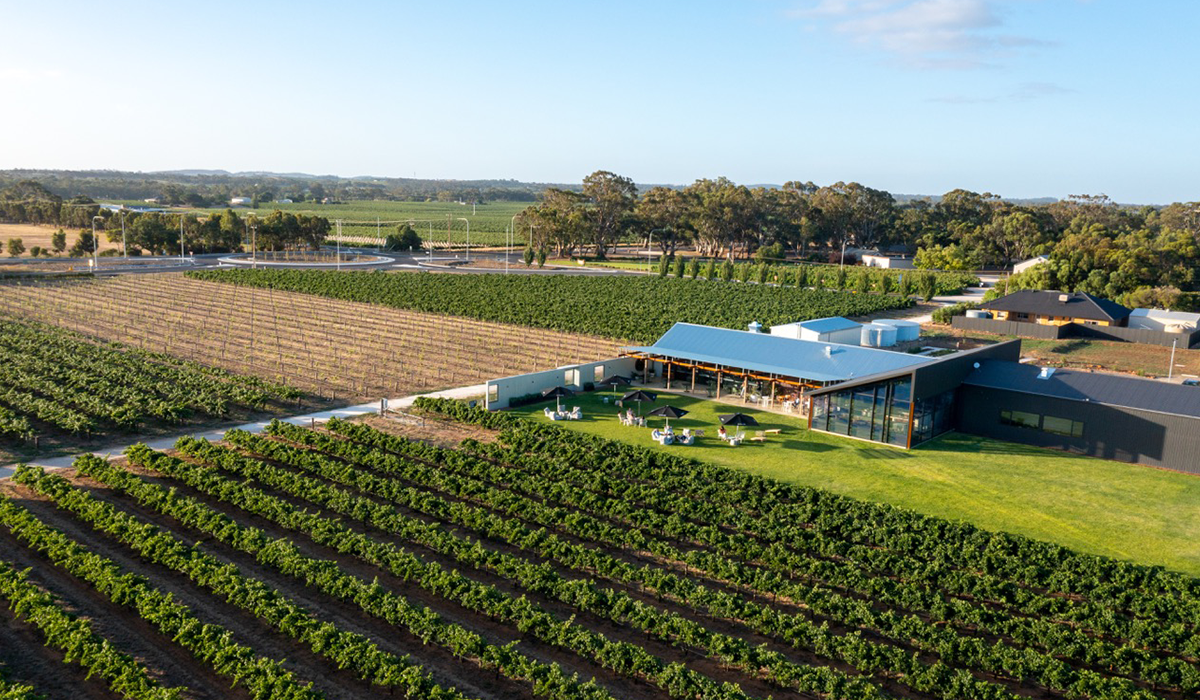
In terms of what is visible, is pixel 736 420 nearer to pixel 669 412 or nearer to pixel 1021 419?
pixel 669 412

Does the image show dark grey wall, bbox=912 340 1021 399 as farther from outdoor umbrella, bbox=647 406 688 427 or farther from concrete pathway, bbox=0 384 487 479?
concrete pathway, bbox=0 384 487 479

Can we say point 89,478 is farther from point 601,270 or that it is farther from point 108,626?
point 601,270

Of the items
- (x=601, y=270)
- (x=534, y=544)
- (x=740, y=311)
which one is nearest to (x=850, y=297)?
(x=740, y=311)

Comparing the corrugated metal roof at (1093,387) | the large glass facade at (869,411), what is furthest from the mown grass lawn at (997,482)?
the corrugated metal roof at (1093,387)

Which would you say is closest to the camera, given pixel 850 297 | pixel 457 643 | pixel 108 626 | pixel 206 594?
pixel 457 643

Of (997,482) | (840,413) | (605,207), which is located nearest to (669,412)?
(840,413)

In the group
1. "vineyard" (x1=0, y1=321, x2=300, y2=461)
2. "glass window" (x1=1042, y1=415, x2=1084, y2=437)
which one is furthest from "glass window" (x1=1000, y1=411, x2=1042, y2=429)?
"vineyard" (x1=0, y1=321, x2=300, y2=461)

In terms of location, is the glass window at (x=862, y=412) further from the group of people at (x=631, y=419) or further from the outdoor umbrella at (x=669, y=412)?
the group of people at (x=631, y=419)

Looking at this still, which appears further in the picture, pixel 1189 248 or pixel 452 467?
pixel 1189 248
